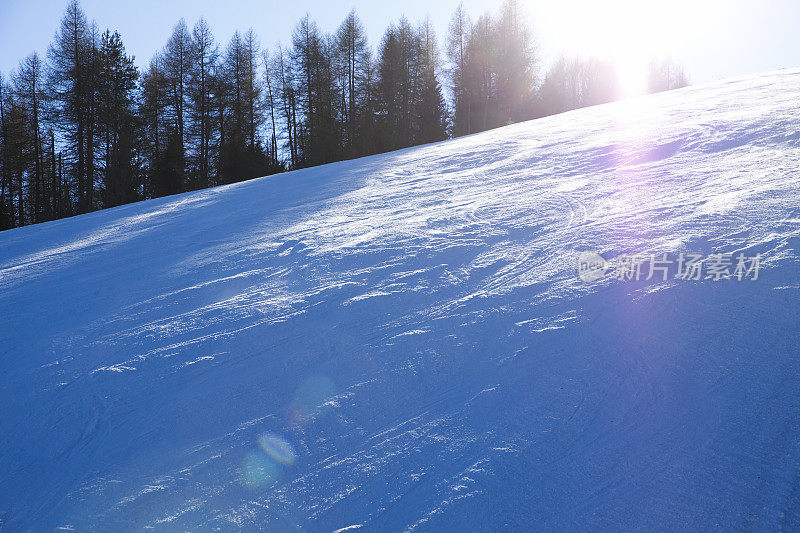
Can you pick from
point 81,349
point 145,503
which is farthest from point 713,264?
point 81,349

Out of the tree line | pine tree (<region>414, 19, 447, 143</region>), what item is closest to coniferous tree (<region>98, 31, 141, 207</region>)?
the tree line

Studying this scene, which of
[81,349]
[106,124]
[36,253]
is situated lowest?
[81,349]

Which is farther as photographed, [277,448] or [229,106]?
[229,106]

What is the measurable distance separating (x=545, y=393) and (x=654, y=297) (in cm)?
105

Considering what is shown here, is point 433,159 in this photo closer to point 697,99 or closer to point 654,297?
point 697,99

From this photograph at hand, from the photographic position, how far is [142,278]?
15.0ft

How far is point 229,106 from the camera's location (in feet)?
93.7

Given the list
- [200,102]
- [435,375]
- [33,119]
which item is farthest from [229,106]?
[435,375]

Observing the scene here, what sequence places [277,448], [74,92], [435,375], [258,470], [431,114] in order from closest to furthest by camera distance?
[258,470], [277,448], [435,375], [74,92], [431,114]

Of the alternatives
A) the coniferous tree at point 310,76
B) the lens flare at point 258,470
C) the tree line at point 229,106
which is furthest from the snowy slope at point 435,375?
the coniferous tree at point 310,76

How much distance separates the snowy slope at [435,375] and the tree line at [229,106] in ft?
65.3

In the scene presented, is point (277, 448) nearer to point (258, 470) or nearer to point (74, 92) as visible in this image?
point (258, 470)

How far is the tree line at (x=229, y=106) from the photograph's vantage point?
24.2 m

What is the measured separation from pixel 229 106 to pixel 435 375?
29554mm
